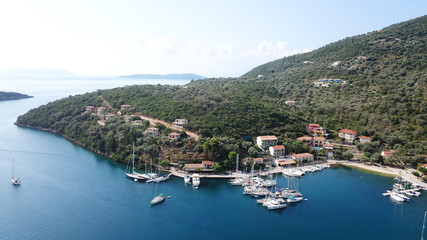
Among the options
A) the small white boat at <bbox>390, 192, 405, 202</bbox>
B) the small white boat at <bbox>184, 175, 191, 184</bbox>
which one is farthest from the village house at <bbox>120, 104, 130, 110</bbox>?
the small white boat at <bbox>390, 192, 405, 202</bbox>

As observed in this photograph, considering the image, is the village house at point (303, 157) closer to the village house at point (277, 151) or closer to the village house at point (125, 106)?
the village house at point (277, 151)

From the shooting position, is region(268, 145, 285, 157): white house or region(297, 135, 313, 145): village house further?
region(297, 135, 313, 145): village house

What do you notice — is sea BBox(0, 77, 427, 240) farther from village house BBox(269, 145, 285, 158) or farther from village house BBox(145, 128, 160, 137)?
village house BBox(145, 128, 160, 137)

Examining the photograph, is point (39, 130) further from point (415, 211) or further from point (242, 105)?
point (415, 211)

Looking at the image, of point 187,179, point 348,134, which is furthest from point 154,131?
point 348,134

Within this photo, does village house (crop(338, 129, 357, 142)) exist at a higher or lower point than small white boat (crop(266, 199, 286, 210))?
higher

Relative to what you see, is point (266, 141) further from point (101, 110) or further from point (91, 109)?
point (91, 109)

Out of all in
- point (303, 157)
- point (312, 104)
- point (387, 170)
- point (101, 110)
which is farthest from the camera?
point (312, 104)

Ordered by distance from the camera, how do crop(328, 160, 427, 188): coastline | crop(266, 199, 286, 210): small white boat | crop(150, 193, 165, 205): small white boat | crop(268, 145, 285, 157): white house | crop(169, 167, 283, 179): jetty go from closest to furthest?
crop(266, 199, 286, 210): small white boat → crop(150, 193, 165, 205): small white boat → crop(169, 167, 283, 179): jetty → crop(328, 160, 427, 188): coastline → crop(268, 145, 285, 157): white house
